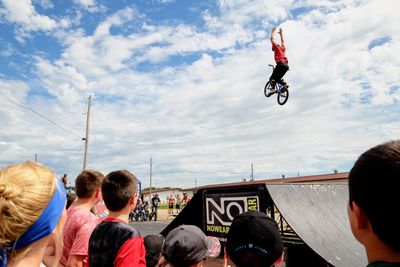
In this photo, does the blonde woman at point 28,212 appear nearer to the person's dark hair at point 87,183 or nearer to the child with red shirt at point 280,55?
the person's dark hair at point 87,183

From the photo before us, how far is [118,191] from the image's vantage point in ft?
8.79

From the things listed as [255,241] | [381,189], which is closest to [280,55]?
[255,241]

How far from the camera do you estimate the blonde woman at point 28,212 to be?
4.50 ft

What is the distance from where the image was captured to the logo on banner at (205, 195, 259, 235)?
18.0 feet

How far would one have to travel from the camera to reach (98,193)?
3.28 metres

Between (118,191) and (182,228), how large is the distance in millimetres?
659

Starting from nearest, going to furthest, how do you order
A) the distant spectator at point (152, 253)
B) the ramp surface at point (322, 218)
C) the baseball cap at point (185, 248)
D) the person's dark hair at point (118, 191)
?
the baseball cap at point (185, 248) < the person's dark hair at point (118, 191) < the distant spectator at point (152, 253) < the ramp surface at point (322, 218)

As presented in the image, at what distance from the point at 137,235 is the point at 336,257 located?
2990 mm

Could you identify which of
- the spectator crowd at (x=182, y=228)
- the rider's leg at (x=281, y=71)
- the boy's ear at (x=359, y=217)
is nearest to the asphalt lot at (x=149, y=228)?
the rider's leg at (x=281, y=71)

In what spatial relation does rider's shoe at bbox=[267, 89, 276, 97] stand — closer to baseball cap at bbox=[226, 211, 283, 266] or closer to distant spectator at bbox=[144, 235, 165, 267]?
distant spectator at bbox=[144, 235, 165, 267]

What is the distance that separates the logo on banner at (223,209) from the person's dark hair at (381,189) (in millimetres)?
4285

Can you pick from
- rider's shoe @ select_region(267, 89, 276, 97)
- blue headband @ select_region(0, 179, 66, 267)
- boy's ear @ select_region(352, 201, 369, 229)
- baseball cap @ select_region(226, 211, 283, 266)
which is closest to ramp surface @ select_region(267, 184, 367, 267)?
baseball cap @ select_region(226, 211, 283, 266)

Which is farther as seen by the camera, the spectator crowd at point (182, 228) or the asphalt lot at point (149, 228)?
the asphalt lot at point (149, 228)

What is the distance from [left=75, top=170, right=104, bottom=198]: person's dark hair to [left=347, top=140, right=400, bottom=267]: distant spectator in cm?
250
